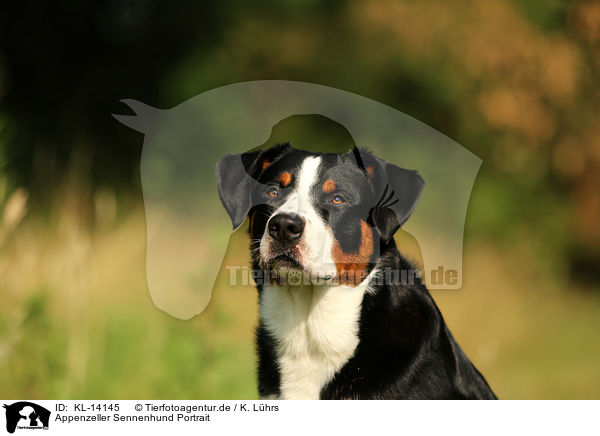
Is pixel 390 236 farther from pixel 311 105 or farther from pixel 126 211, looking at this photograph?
pixel 126 211

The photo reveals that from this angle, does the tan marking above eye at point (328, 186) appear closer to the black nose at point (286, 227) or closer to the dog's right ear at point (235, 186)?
the black nose at point (286, 227)

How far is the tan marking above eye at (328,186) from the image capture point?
275 centimetres

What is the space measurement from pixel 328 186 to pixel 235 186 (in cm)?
51

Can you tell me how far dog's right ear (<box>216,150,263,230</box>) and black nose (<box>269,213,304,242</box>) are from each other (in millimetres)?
378

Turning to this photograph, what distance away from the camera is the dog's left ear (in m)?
2.75

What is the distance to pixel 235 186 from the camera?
9.73ft

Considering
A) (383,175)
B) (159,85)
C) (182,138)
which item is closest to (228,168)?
(182,138)

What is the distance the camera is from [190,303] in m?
3.03
